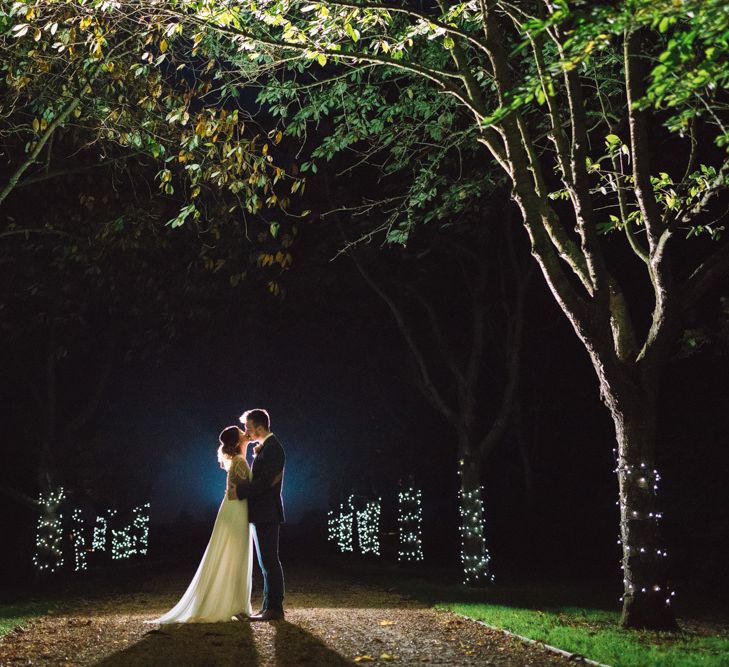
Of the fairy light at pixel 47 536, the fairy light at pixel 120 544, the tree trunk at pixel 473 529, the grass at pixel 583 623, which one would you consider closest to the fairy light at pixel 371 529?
the fairy light at pixel 120 544

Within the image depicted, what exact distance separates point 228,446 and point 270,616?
1.99m

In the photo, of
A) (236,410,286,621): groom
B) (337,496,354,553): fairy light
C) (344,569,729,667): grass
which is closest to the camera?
(344,569,729,667): grass

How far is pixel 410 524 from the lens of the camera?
25.1 m

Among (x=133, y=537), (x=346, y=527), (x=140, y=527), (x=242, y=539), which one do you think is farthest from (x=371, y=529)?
(x=242, y=539)

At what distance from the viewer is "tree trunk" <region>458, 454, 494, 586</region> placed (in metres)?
17.9

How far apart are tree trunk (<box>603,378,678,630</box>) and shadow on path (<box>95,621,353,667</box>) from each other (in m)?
3.68

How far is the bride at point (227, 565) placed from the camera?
31.3 feet

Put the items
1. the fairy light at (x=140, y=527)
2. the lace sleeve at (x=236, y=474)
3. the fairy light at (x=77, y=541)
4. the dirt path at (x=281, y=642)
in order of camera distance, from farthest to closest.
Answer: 1. the fairy light at (x=140, y=527)
2. the fairy light at (x=77, y=541)
3. the lace sleeve at (x=236, y=474)
4. the dirt path at (x=281, y=642)

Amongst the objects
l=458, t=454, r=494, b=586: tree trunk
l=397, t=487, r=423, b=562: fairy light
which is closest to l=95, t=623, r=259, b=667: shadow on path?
l=458, t=454, r=494, b=586: tree trunk

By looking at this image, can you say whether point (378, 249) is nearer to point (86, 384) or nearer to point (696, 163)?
point (696, 163)

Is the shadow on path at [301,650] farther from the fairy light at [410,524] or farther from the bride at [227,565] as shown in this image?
the fairy light at [410,524]

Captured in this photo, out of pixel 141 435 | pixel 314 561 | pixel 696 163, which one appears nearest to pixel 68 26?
pixel 696 163

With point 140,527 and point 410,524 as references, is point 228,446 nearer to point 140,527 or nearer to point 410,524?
point 410,524

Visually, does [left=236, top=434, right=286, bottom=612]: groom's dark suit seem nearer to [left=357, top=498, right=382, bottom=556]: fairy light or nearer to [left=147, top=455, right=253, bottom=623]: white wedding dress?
[left=147, top=455, right=253, bottom=623]: white wedding dress
